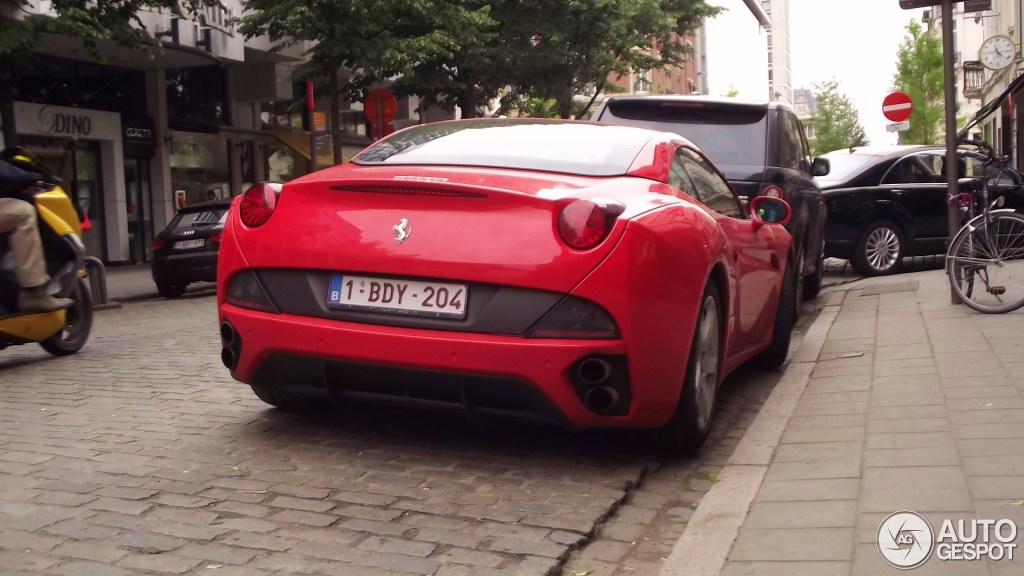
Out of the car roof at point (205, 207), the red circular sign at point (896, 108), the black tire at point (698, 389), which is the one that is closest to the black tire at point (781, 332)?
the black tire at point (698, 389)

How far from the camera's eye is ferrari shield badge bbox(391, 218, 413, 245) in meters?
4.62

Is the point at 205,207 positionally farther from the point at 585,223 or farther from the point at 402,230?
the point at 585,223

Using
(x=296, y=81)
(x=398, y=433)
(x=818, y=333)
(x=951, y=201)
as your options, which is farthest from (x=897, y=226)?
(x=296, y=81)

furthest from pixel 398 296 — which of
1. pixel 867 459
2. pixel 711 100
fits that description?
pixel 711 100

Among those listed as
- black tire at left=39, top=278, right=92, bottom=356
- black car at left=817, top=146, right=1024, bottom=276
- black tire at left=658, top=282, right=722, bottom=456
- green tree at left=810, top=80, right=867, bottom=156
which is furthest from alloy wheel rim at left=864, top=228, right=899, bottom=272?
green tree at left=810, top=80, right=867, bottom=156

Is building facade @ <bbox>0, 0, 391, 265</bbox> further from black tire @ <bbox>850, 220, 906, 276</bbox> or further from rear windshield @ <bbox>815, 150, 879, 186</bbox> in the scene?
black tire @ <bbox>850, 220, 906, 276</bbox>

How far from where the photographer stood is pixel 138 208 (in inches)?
1111

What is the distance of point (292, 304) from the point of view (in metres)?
4.80

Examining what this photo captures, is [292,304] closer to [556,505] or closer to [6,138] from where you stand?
[556,505]

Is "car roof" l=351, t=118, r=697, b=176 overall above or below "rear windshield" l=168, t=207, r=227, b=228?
above

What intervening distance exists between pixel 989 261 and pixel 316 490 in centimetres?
619

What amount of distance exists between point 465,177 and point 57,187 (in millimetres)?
5041

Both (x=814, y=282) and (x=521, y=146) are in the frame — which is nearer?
(x=521, y=146)

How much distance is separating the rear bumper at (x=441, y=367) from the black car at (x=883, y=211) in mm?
9962
